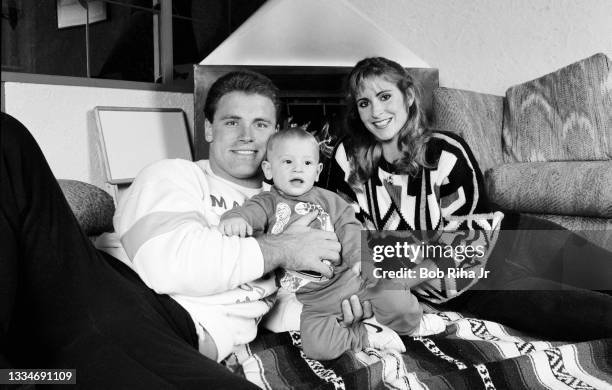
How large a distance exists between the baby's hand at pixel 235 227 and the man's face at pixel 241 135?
0.74 ft

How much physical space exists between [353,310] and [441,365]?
226 mm

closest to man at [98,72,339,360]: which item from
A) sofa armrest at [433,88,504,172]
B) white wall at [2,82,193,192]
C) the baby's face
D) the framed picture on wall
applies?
the baby's face

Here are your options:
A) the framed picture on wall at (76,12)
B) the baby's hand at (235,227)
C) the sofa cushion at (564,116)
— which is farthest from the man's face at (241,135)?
the framed picture on wall at (76,12)

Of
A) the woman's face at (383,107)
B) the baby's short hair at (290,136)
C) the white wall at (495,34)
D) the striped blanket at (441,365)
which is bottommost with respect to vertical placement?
the striped blanket at (441,365)

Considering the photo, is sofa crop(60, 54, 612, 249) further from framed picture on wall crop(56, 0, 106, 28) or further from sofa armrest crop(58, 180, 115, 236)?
framed picture on wall crop(56, 0, 106, 28)

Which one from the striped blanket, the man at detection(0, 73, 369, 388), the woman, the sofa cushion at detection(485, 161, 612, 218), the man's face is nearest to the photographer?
the man at detection(0, 73, 369, 388)

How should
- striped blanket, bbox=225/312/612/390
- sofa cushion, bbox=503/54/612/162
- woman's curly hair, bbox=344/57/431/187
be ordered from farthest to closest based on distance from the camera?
sofa cushion, bbox=503/54/612/162 → woman's curly hair, bbox=344/57/431/187 → striped blanket, bbox=225/312/612/390

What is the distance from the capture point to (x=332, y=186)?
182 cm

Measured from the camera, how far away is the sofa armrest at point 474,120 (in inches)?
92.6

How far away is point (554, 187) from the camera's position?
2111 mm

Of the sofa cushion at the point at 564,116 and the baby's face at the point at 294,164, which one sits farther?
the sofa cushion at the point at 564,116

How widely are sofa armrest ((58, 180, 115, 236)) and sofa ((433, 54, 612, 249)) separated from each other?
4.46 ft

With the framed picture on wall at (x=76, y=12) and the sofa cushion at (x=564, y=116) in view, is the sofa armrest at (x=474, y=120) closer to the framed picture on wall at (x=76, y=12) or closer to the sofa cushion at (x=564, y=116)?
the sofa cushion at (x=564, y=116)

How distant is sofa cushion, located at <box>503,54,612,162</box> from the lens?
2.23 metres
